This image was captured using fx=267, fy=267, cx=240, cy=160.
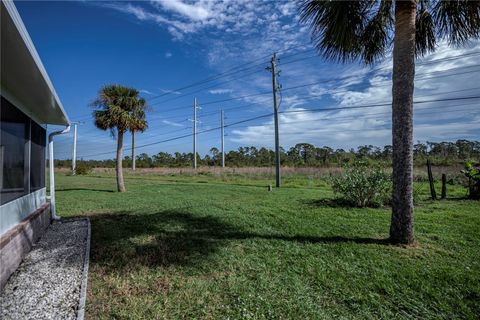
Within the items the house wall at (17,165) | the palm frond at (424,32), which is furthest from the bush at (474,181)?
the house wall at (17,165)

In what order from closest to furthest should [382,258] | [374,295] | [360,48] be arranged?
[374,295] < [382,258] < [360,48]

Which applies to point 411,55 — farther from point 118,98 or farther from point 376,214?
point 118,98

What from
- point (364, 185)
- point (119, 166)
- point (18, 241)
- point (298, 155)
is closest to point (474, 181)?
point (364, 185)

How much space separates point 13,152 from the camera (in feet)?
14.7

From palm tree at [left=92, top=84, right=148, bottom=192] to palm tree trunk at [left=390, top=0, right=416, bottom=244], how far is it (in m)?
13.6

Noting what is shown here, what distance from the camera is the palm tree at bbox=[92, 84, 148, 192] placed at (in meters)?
14.7

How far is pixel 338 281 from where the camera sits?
11.4 feet

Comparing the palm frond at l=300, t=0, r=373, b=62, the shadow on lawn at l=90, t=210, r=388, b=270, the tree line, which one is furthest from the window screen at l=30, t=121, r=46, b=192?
the tree line

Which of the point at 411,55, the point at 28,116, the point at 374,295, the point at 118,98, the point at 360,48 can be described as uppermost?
the point at 118,98

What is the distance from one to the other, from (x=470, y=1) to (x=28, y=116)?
8.33 meters

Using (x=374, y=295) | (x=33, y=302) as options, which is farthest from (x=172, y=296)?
(x=374, y=295)

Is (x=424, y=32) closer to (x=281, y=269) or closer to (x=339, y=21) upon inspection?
(x=339, y=21)

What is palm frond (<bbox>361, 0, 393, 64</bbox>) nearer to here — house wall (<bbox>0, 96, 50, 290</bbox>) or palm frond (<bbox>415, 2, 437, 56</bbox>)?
palm frond (<bbox>415, 2, 437, 56</bbox>)

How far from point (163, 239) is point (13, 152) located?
2969mm
